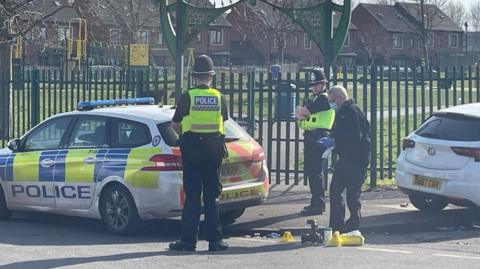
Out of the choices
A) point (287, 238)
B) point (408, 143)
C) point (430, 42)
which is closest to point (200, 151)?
point (287, 238)

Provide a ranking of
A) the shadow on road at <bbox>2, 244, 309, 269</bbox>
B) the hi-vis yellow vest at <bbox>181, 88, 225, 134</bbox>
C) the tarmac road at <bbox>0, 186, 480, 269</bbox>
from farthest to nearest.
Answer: the hi-vis yellow vest at <bbox>181, 88, 225, 134</bbox>
the tarmac road at <bbox>0, 186, 480, 269</bbox>
the shadow on road at <bbox>2, 244, 309, 269</bbox>

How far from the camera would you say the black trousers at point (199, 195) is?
880 centimetres

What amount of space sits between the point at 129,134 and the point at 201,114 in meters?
1.57

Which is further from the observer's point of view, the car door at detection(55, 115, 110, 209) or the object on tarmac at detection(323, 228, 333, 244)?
the car door at detection(55, 115, 110, 209)

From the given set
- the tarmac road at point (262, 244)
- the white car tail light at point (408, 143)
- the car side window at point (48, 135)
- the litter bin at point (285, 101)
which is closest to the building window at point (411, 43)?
the litter bin at point (285, 101)

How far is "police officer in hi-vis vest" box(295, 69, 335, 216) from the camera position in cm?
1098

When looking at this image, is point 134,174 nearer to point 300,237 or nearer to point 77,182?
Result: point 77,182

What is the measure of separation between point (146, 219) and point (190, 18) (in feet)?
17.8


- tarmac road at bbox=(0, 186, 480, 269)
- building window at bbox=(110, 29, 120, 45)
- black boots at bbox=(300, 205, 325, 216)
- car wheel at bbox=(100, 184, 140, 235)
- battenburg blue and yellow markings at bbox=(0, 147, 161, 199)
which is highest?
building window at bbox=(110, 29, 120, 45)

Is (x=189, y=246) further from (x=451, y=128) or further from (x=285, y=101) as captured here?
(x=285, y=101)

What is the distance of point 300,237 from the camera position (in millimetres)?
10047

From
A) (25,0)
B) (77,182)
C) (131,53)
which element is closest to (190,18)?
(77,182)

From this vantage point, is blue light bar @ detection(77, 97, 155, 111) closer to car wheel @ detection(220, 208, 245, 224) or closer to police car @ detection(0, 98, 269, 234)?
police car @ detection(0, 98, 269, 234)

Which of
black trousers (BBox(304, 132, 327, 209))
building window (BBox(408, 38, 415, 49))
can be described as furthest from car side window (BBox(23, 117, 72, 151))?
building window (BBox(408, 38, 415, 49))
